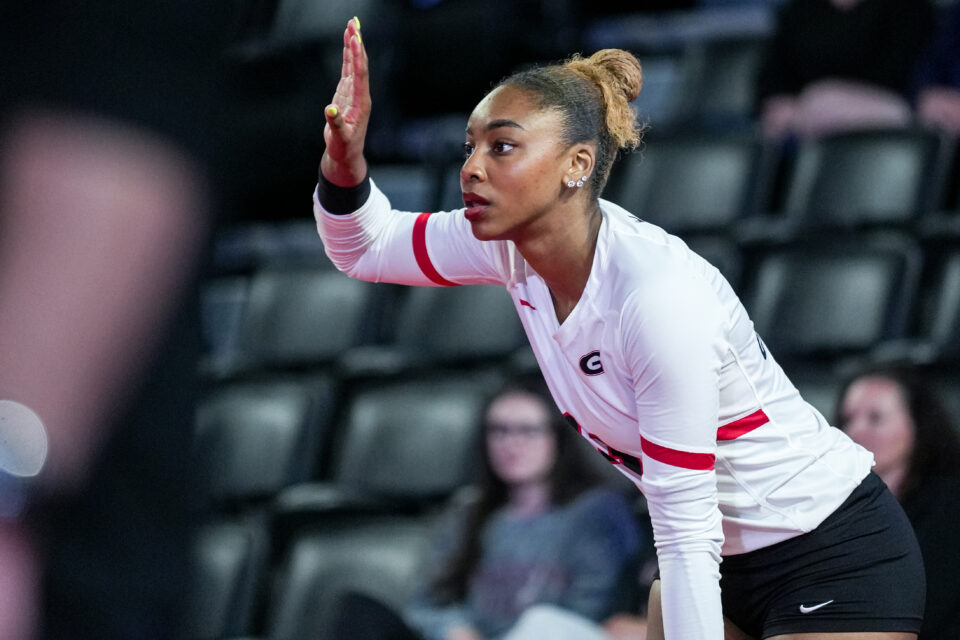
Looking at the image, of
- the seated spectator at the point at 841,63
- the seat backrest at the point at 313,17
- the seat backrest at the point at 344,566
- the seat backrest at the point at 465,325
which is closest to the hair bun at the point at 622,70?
the seat backrest at the point at 344,566

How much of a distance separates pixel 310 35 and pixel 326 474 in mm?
1569

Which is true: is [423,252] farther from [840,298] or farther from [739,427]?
[840,298]

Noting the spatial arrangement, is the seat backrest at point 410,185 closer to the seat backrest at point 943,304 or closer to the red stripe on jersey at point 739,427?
the seat backrest at point 943,304

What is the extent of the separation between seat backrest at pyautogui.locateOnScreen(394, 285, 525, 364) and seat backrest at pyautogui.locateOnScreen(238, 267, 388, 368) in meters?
0.18

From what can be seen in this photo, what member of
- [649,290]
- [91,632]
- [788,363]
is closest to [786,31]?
[788,363]

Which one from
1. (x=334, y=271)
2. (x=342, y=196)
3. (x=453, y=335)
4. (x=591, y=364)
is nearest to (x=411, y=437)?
(x=453, y=335)

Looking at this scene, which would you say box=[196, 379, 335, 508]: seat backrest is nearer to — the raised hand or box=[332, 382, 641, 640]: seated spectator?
box=[332, 382, 641, 640]: seated spectator

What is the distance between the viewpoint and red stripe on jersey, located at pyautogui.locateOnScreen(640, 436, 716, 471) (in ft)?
4.26

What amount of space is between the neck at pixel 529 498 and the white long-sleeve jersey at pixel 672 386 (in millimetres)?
1099

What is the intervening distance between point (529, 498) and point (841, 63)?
1.45 meters

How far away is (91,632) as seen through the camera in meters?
1.15

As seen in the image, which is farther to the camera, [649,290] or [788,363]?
[788,363]

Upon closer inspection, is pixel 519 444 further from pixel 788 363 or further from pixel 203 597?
pixel 203 597

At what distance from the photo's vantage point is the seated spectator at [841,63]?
3.22m
